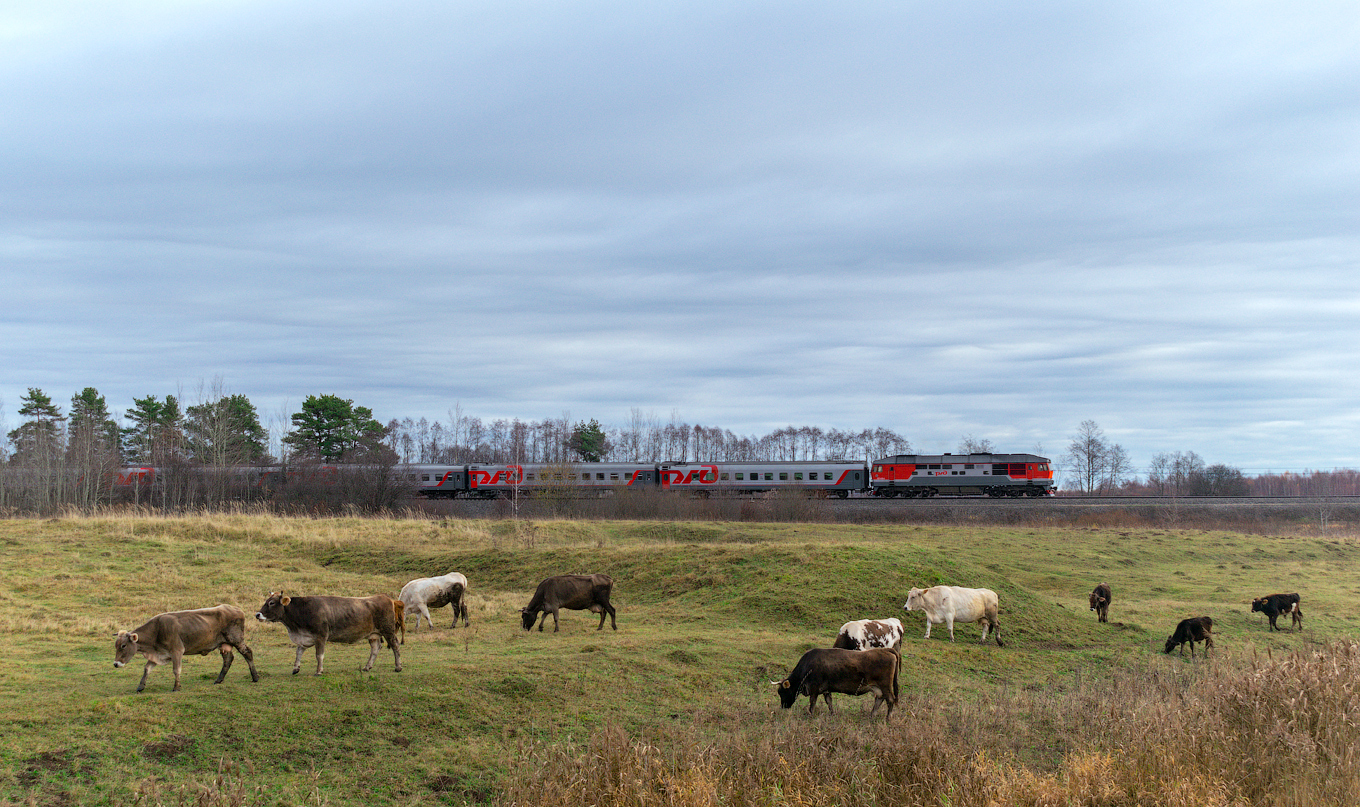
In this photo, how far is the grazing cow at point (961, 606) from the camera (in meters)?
18.7

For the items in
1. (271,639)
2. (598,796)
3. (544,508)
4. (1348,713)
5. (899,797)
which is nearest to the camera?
(598,796)

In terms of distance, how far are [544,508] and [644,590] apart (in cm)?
3080

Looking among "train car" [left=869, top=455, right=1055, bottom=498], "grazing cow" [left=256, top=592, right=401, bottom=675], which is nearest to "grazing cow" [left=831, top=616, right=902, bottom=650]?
"grazing cow" [left=256, top=592, right=401, bottom=675]

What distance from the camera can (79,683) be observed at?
39.2ft

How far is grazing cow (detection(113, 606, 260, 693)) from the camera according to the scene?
11508 millimetres

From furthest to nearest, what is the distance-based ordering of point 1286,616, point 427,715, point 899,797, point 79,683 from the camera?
point 1286,616
point 79,683
point 427,715
point 899,797

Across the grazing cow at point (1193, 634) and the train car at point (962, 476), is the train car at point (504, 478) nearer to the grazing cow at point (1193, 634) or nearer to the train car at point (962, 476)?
the train car at point (962, 476)

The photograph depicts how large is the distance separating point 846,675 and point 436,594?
10.8 metres

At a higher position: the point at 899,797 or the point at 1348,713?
the point at 1348,713

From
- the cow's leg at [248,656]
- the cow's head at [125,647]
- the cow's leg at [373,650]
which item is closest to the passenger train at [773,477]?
the cow's leg at [373,650]

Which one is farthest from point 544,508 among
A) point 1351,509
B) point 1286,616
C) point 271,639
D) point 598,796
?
point 1351,509

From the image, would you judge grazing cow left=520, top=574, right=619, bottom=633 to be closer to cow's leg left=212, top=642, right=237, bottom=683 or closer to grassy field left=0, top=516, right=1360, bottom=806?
grassy field left=0, top=516, right=1360, bottom=806

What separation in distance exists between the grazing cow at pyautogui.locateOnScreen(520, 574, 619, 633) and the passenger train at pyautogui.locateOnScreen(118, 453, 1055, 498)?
156ft

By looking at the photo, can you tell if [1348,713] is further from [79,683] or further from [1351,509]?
[1351,509]
